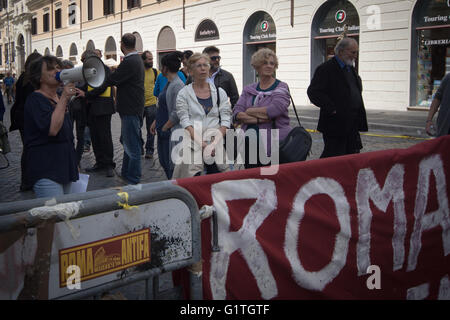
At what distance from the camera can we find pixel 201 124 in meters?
4.71

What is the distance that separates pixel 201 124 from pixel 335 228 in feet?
6.75

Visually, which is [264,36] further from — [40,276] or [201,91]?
[40,276]

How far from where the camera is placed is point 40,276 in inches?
73.5

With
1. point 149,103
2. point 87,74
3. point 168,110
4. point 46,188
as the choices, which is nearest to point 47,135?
point 46,188

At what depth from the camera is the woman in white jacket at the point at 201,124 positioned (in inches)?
183

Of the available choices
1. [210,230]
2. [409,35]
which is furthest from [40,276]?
[409,35]

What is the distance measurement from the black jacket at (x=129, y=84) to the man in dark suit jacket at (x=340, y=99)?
7.09 ft

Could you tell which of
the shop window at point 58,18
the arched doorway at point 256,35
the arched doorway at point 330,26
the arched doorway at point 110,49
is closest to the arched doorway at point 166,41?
the arched doorway at point 256,35

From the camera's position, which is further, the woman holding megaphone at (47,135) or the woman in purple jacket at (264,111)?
the woman in purple jacket at (264,111)

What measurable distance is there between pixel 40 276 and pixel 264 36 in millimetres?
21019

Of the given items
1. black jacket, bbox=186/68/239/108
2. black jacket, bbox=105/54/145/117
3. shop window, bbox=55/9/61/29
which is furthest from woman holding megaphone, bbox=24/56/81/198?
shop window, bbox=55/9/61/29

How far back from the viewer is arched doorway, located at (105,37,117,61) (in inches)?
1364

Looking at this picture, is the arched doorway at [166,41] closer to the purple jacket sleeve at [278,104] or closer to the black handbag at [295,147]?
the purple jacket sleeve at [278,104]

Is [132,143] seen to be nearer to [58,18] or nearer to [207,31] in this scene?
[207,31]
